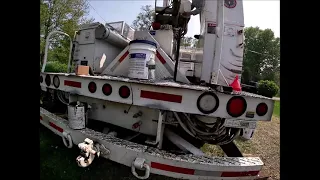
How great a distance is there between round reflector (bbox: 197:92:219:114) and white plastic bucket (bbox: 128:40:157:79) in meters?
0.88

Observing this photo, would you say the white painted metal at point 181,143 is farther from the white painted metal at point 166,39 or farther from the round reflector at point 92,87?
the white painted metal at point 166,39

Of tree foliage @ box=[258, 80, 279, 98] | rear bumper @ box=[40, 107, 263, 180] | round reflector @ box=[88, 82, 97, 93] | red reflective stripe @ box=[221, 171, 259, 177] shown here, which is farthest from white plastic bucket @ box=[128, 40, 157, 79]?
tree foliage @ box=[258, 80, 279, 98]

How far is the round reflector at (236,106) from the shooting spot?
2.25 m

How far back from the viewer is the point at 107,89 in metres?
2.73

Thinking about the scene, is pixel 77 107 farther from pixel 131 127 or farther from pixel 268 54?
pixel 268 54

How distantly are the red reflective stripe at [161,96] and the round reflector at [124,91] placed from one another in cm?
18

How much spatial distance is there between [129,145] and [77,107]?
0.85 meters

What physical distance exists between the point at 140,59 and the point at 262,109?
5.01ft

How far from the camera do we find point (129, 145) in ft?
8.06

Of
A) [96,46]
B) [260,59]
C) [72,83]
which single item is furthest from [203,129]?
[260,59]

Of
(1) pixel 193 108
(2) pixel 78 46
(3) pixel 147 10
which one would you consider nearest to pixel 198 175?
(1) pixel 193 108

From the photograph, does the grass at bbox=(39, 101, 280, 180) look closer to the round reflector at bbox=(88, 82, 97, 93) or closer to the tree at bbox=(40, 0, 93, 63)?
the round reflector at bbox=(88, 82, 97, 93)

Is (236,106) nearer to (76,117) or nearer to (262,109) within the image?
(262,109)

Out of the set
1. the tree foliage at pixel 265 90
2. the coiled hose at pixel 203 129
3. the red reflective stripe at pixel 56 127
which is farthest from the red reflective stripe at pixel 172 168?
the tree foliage at pixel 265 90
